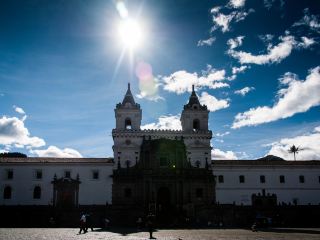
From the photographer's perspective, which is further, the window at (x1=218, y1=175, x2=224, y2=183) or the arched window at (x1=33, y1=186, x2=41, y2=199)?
the window at (x1=218, y1=175, x2=224, y2=183)

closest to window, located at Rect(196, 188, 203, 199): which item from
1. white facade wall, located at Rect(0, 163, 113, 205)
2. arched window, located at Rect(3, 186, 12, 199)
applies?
white facade wall, located at Rect(0, 163, 113, 205)

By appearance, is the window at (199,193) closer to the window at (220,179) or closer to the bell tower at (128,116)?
the window at (220,179)

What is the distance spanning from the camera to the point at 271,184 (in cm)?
5438

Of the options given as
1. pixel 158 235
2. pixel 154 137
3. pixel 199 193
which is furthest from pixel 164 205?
pixel 158 235

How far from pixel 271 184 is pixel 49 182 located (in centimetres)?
3106

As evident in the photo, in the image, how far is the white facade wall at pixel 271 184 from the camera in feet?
176

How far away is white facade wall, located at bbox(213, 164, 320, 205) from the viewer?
5356cm

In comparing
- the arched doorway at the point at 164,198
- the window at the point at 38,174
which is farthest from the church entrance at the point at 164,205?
the window at the point at 38,174

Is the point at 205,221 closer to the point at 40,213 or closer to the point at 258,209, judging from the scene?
the point at 258,209

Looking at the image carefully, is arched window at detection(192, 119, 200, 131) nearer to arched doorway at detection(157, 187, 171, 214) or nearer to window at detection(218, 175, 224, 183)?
window at detection(218, 175, 224, 183)

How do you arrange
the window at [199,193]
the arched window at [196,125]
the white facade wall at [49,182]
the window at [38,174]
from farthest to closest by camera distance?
the arched window at [196,125]
the window at [199,193]
the window at [38,174]
the white facade wall at [49,182]

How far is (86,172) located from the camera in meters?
52.0

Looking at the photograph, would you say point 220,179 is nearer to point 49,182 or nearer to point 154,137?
point 154,137

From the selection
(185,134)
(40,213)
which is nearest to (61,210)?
(40,213)
